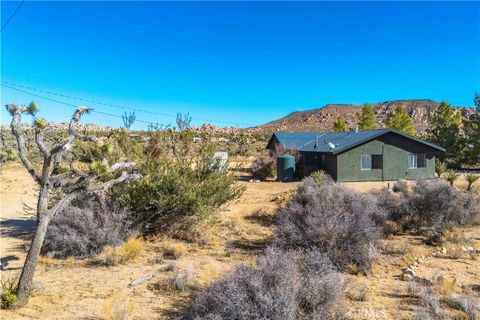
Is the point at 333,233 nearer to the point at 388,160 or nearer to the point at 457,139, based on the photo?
the point at 388,160

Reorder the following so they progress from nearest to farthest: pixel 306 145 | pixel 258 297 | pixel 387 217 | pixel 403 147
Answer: pixel 258 297 → pixel 387 217 → pixel 403 147 → pixel 306 145

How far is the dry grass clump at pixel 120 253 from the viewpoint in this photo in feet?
30.5

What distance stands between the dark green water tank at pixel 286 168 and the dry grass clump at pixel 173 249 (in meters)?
16.4

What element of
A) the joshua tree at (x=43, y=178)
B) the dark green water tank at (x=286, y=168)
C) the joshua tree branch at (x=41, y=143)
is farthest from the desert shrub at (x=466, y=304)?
the dark green water tank at (x=286, y=168)

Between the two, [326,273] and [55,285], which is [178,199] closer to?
[55,285]

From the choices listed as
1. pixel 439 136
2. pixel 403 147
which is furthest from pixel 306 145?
pixel 439 136

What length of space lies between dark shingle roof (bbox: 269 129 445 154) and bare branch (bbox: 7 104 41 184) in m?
20.2

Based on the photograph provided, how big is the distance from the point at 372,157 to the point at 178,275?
70.2 ft

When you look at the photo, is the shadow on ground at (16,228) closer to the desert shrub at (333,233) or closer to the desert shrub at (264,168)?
the desert shrub at (333,233)

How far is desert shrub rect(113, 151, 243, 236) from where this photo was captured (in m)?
11.5

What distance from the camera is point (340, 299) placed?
6.22 m

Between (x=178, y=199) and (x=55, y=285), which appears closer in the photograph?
(x=55, y=285)

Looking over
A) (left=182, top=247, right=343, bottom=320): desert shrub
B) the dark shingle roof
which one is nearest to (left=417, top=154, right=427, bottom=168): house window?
→ the dark shingle roof

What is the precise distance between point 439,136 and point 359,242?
101 ft
